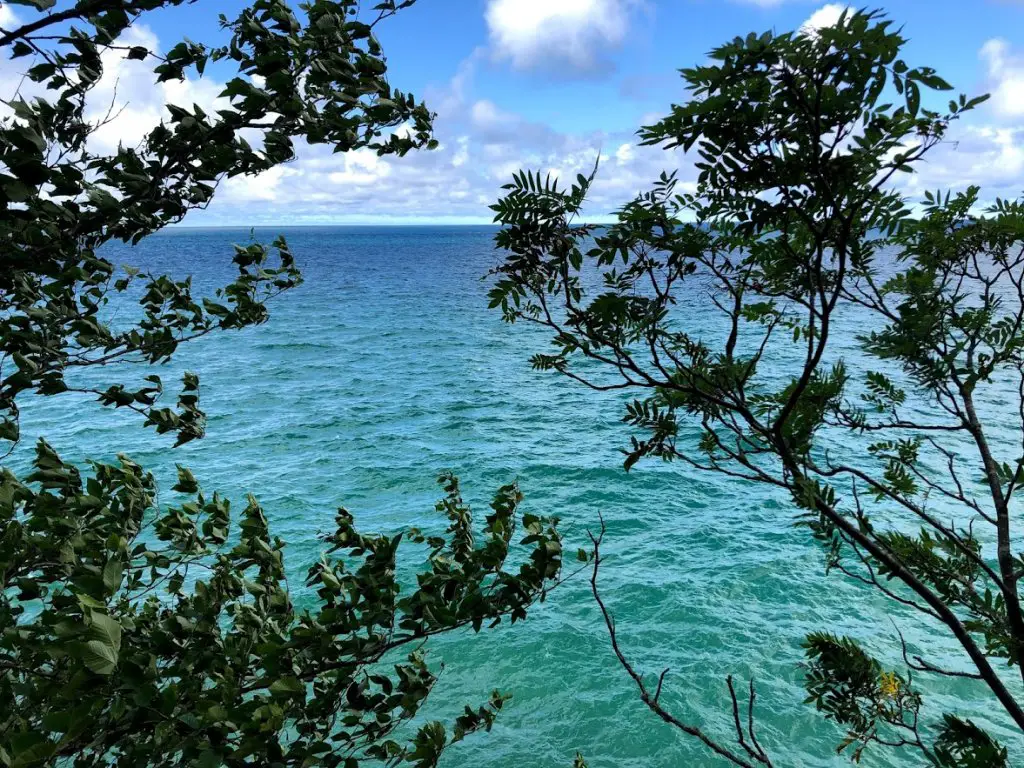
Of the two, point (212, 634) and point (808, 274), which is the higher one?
point (808, 274)

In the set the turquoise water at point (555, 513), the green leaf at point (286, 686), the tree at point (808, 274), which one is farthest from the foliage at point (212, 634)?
the turquoise water at point (555, 513)

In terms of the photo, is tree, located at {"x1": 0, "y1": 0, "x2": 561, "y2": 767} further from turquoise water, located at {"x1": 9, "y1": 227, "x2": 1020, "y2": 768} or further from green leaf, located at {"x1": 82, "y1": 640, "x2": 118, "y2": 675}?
turquoise water, located at {"x1": 9, "y1": 227, "x2": 1020, "y2": 768}

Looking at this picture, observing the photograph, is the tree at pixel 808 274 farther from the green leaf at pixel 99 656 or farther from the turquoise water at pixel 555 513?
the green leaf at pixel 99 656

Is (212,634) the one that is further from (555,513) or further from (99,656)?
(555,513)

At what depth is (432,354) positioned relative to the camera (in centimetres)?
3628

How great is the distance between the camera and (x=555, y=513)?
15.9 meters

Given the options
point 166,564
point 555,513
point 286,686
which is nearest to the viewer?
point 286,686

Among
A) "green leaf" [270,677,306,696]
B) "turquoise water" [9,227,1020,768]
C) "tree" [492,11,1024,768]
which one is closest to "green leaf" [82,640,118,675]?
"green leaf" [270,677,306,696]

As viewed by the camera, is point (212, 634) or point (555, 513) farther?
point (555, 513)

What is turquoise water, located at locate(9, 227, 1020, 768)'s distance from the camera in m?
9.88

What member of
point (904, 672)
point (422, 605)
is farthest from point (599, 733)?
point (422, 605)

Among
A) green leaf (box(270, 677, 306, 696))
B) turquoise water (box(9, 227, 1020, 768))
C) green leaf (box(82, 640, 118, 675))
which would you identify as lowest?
turquoise water (box(9, 227, 1020, 768))

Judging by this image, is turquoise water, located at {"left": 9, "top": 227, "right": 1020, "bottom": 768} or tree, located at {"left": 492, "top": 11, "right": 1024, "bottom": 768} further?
turquoise water, located at {"left": 9, "top": 227, "right": 1020, "bottom": 768}

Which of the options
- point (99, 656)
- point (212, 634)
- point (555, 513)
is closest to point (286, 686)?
point (212, 634)
